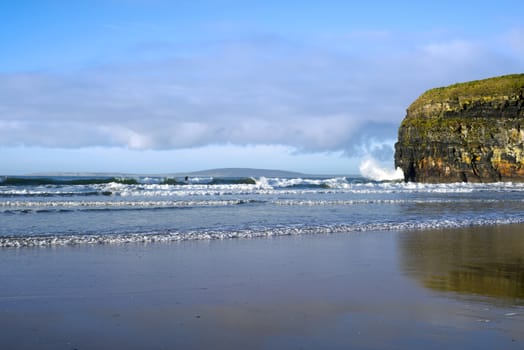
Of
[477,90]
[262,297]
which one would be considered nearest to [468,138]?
[477,90]

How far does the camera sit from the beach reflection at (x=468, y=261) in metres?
7.06

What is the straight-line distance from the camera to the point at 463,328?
16.9 ft

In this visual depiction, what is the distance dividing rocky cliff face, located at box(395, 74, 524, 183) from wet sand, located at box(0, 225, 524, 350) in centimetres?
4450

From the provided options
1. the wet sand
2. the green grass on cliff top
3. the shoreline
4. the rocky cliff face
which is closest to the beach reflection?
the wet sand

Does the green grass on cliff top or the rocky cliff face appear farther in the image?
the green grass on cliff top

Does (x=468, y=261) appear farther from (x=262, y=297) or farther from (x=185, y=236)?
(x=185, y=236)

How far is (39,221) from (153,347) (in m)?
12.5

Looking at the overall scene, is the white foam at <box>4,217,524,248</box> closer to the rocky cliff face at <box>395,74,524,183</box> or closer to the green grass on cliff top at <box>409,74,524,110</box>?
the rocky cliff face at <box>395,74,524,183</box>

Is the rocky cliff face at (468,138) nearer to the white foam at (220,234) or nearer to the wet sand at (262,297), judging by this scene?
the white foam at (220,234)

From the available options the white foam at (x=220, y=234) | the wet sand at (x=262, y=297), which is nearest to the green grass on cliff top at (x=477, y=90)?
the white foam at (x=220, y=234)

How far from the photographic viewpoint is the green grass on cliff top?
2174 inches

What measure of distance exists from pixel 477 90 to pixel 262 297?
56570mm

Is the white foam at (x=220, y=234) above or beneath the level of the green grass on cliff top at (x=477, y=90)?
beneath

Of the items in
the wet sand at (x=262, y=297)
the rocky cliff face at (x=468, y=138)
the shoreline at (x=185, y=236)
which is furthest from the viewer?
the rocky cliff face at (x=468, y=138)
